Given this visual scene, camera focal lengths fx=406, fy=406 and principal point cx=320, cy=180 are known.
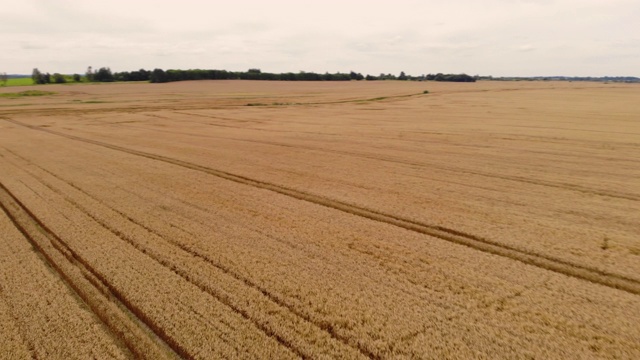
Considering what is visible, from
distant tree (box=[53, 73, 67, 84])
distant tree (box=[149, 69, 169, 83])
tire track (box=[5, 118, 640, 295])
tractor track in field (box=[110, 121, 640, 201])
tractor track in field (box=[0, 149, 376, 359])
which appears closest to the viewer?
tractor track in field (box=[0, 149, 376, 359])

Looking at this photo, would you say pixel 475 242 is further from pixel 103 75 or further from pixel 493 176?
pixel 103 75

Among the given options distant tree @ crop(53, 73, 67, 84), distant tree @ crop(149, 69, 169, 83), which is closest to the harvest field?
distant tree @ crop(149, 69, 169, 83)

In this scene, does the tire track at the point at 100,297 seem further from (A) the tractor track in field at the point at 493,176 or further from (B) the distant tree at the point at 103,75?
(B) the distant tree at the point at 103,75

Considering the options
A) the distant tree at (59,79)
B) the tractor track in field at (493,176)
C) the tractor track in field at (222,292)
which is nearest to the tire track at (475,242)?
the tractor track in field at (222,292)

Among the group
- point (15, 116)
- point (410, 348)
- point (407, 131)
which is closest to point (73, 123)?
point (15, 116)

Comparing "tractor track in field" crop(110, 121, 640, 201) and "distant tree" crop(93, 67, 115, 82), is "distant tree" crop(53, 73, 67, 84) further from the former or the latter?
"tractor track in field" crop(110, 121, 640, 201)

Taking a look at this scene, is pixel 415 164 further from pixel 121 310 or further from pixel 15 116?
pixel 15 116
